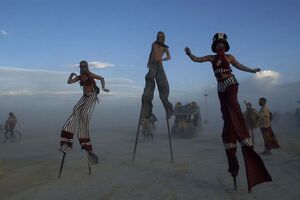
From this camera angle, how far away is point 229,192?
6.12 metres

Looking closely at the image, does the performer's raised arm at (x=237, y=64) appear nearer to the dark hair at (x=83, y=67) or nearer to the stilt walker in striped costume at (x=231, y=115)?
the stilt walker in striped costume at (x=231, y=115)

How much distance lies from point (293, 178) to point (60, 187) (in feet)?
15.7

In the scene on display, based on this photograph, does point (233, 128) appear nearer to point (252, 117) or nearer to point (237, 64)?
point (237, 64)

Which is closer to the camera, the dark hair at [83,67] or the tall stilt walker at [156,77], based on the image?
the dark hair at [83,67]

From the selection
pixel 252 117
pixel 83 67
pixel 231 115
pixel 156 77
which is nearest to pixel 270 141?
pixel 252 117

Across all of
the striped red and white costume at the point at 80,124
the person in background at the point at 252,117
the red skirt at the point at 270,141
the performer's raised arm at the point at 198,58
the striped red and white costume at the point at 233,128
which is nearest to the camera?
the striped red and white costume at the point at 233,128

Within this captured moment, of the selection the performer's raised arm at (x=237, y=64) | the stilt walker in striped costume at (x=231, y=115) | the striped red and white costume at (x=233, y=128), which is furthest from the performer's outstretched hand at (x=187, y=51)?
the performer's raised arm at (x=237, y=64)

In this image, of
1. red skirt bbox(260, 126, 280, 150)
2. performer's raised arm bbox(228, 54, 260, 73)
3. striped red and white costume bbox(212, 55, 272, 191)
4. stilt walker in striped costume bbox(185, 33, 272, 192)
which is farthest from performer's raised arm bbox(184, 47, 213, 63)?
red skirt bbox(260, 126, 280, 150)

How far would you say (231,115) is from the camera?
6332 millimetres

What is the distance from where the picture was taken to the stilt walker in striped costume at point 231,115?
6164mm

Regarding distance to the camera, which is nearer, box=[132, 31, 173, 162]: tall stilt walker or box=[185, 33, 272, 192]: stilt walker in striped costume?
box=[185, 33, 272, 192]: stilt walker in striped costume

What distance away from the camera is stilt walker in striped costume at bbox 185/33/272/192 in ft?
20.2

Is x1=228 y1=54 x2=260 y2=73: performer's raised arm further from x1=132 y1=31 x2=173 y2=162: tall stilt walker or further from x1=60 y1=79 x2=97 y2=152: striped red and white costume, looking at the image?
x1=60 y1=79 x2=97 y2=152: striped red and white costume

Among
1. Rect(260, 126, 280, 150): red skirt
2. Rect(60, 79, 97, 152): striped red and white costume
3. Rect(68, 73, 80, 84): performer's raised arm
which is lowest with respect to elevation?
Rect(260, 126, 280, 150): red skirt
